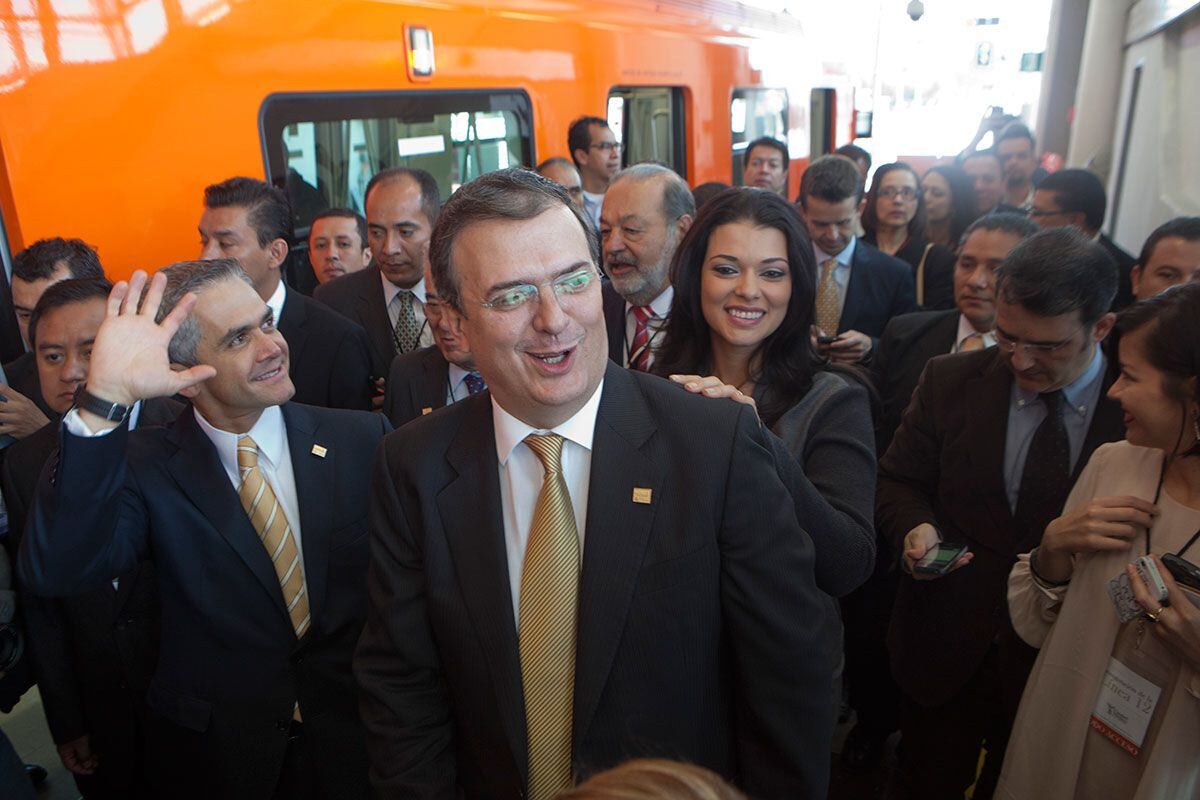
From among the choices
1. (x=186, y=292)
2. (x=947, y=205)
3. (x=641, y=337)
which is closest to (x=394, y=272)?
(x=641, y=337)

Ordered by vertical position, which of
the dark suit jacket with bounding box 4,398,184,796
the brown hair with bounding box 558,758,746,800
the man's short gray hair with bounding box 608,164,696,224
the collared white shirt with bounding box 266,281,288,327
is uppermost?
the man's short gray hair with bounding box 608,164,696,224

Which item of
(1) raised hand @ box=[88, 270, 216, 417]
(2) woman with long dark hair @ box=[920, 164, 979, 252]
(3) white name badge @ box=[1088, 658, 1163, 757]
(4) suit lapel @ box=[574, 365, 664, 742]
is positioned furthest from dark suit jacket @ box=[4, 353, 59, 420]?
(2) woman with long dark hair @ box=[920, 164, 979, 252]

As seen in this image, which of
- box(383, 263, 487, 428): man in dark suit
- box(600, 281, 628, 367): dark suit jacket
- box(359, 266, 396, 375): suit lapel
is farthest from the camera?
box(359, 266, 396, 375): suit lapel

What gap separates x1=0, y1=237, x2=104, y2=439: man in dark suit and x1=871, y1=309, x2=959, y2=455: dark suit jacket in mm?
2676

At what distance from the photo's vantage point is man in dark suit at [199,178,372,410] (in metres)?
3.22

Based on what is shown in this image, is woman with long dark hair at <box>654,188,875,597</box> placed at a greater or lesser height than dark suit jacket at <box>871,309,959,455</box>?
greater

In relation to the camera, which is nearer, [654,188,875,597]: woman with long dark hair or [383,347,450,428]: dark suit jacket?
[654,188,875,597]: woman with long dark hair

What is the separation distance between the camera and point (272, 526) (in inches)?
80.4

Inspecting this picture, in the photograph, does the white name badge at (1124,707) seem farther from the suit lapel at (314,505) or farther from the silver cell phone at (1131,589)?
the suit lapel at (314,505)

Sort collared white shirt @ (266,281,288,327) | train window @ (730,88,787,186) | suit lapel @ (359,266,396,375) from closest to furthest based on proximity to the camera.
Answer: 1. collared white shirt @ (266,281,288,327)
2. suit lapel @ (359,266,396,375)
3. train window @ (730,88,787,186)

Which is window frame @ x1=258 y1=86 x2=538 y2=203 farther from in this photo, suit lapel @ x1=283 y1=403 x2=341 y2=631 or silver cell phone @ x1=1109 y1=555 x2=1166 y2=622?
silver cell phone @ x1=1109 y1=555 x2=1166 y2=622

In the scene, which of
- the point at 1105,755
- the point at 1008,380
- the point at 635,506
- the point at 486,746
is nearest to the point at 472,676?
the point at 486,746

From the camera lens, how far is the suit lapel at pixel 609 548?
139cm

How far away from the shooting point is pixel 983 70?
18.2m
